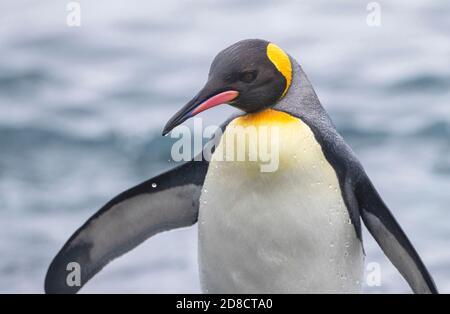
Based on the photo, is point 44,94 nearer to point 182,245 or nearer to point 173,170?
point 182,245

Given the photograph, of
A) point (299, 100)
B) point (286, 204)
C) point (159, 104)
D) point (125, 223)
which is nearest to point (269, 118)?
point (299, 100)

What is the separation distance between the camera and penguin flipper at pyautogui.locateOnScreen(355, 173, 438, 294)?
3.17 meters

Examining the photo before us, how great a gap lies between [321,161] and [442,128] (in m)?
4.79

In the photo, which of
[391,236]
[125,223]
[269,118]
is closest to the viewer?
[269,118]

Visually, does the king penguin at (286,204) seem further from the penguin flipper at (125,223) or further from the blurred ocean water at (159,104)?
the blurred ocean water at (159,104)

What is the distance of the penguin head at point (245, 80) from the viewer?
291cm

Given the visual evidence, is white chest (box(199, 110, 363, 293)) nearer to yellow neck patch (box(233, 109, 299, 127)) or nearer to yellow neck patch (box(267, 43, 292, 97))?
yellow neck patch (box(233, 109, 299, 127))

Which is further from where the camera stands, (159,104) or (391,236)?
(159,104)

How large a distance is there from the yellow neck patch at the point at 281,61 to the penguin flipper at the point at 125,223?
0.49m

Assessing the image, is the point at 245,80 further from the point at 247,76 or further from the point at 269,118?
the point at 269,118

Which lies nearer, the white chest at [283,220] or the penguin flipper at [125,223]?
the white chest at [283,220]

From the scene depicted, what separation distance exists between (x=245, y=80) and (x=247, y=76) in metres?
0.01

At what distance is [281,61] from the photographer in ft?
9.96

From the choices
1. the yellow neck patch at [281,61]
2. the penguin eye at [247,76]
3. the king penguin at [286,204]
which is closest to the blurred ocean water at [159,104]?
the king penguin at [286,204]
